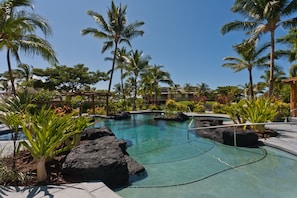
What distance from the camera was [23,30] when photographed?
8930 millimetres

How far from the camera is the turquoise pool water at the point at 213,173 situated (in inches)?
138

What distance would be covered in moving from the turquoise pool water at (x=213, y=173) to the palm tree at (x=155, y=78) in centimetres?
1815

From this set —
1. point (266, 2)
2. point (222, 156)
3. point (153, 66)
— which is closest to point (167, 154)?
point (222, 156)

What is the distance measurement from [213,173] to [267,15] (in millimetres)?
10483

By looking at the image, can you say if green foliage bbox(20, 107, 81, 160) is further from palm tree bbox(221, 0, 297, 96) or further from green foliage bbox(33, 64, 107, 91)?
green foliage bbox(33, 64, 107, 91)

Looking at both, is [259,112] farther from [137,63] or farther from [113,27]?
[137,63]

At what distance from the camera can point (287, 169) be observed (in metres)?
4.44

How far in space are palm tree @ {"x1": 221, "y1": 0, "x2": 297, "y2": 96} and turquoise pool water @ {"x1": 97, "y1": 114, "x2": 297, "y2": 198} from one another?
772cm

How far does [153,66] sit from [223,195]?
2330cm

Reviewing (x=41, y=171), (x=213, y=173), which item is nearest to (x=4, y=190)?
(x=41, y=171)

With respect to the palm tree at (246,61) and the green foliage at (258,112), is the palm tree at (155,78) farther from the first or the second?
the green foliage at (258,112)

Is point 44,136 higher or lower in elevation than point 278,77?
lower

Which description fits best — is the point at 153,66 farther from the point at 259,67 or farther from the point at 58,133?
the point at 58,133

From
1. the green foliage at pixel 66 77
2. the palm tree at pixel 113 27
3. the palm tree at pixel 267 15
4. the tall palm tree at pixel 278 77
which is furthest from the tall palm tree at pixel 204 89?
the palm tree at pixel 267 15
